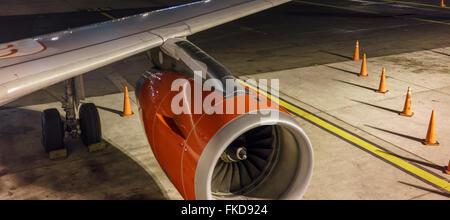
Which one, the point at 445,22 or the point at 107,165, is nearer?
the point at 107,165

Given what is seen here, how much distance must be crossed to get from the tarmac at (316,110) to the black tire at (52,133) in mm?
283

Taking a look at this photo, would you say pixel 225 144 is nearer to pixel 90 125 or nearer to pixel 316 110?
pixel 90 125

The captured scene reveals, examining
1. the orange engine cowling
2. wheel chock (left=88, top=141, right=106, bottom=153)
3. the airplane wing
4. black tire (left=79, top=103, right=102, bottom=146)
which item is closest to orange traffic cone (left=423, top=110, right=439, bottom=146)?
the airplane wing

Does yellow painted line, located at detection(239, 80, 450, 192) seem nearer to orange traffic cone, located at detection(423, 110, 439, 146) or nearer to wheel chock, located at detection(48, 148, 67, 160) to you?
orange traffic cone, located at detection(423, 110, 439, 146)

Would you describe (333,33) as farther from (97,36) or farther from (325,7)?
(97,36)

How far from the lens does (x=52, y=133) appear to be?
7598 millimetres

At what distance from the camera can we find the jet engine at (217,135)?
4438mm

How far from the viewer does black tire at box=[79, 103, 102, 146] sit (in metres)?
7.92

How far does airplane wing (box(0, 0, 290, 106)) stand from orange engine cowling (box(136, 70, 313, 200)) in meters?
0.72

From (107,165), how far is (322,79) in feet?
23.6

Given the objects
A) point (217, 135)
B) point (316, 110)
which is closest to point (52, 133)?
point (217, 135)

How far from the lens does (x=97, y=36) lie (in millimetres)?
6262
